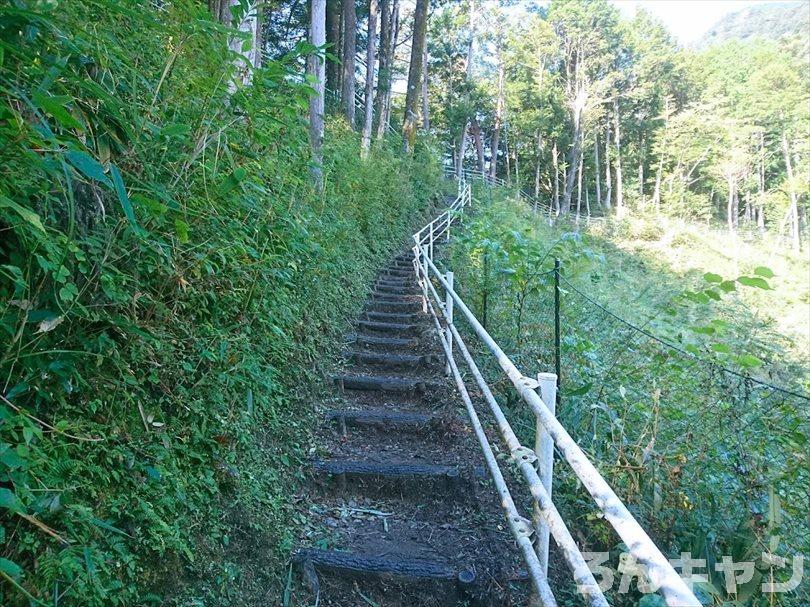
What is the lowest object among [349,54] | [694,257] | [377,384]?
[377,384]

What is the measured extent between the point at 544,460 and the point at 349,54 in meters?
12.5

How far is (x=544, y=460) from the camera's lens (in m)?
1.99

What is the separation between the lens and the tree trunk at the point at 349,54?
11.5 metres

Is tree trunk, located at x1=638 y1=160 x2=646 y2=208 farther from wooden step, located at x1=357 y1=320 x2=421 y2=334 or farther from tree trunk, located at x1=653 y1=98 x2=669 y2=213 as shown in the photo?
wooden step, located at x1=357 y1=320 x2=421 y2=334

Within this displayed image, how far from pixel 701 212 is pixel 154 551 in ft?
133

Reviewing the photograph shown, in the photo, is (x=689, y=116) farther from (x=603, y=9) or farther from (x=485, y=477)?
(x=485, y=477)

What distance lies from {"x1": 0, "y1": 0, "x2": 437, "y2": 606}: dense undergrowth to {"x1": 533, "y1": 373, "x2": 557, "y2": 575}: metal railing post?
1363 millimetres

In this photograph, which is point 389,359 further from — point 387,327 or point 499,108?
point 499,108

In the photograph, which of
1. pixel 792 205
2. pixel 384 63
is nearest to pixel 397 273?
pixel 384 63

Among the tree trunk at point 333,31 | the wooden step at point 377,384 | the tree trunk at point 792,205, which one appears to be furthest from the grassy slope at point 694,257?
the wooden step at point 377,384

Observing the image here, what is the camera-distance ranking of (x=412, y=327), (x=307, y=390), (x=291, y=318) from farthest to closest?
(x=412, y=327), (x=307, y=390), (x=291, y=318)

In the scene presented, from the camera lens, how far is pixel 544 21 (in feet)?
98.4

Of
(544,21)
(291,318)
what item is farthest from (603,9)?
(291,318)

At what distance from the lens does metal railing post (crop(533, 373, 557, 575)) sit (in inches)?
77.7
